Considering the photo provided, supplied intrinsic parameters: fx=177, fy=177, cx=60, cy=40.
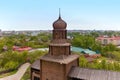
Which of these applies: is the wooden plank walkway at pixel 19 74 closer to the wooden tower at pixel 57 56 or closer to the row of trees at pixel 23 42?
the wooden tower at pixel 57 56

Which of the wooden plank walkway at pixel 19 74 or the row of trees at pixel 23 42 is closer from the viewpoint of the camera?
the wooden plank walkway at pixel 19 74

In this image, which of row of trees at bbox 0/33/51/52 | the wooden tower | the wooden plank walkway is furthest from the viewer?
row of trees at bbox 0/33/51/52

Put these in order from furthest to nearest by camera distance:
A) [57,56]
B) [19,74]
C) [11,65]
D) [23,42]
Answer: [23,42] → [11,65] → [19,74] → [57,56]

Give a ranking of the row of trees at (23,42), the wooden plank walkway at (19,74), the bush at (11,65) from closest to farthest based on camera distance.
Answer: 1. the wooden plank walkway at (19,74)
2. the bush at (11,65)
3. the row of trees at (23,42)

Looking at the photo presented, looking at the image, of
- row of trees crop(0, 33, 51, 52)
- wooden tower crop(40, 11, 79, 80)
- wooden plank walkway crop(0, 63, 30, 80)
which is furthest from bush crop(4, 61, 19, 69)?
row of trees crop(0, 33, 51, 52)

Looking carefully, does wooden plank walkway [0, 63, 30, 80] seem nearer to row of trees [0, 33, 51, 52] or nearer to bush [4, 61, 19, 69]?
bush [4, 61, 19, 69]

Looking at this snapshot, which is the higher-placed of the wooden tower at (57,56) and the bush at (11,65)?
the wooden tower at (57,56)

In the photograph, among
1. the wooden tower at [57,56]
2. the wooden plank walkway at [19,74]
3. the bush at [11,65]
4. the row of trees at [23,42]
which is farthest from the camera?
the row of trees at [23,42]

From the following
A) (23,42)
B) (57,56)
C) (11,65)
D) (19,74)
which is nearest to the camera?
(57,56)

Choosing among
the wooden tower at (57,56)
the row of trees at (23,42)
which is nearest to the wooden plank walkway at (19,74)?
the wooden tower at (57,56)

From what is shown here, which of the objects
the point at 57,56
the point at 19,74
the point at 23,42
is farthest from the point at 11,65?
the point at 23,42

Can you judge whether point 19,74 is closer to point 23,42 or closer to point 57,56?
point 57,56

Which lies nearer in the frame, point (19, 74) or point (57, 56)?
point (57, 56)
